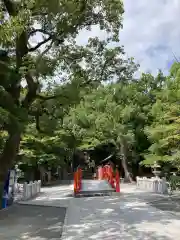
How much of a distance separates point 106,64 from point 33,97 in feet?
12.3

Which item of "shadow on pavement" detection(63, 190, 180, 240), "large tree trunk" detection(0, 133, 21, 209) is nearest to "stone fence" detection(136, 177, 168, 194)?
"shadow on pavement" detection(63, 190, 180, 240)

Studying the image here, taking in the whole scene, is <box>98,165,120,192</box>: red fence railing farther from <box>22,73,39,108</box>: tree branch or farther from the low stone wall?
Answer: <box>22,73,39,108</box>: tree branch

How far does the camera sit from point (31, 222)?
8.59m

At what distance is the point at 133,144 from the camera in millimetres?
25203

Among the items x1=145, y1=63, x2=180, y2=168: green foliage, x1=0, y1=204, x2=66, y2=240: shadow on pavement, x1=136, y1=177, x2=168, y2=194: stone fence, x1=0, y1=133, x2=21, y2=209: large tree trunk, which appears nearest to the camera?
x1=0, y1=204, x2=66, y2=240: shadow on pavement

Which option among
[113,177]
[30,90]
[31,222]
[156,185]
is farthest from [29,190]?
[156,185]

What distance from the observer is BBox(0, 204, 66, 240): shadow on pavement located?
7069mm

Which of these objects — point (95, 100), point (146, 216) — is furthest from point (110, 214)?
point (95, 100)

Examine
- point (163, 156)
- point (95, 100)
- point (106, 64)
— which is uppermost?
point (95, 100)

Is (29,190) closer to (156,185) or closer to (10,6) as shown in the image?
(156,185)

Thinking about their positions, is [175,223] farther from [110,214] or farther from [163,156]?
[163,156]

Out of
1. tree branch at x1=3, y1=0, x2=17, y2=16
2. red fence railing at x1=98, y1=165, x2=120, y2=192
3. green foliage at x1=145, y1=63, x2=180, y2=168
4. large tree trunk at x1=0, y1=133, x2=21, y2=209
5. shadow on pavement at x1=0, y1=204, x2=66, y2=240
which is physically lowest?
shadow on pavement at x1=0, y1=204, x2=66, y2=240

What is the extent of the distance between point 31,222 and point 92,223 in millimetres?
1810

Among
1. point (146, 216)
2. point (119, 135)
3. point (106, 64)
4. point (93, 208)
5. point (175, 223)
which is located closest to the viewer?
point (175, 223)
